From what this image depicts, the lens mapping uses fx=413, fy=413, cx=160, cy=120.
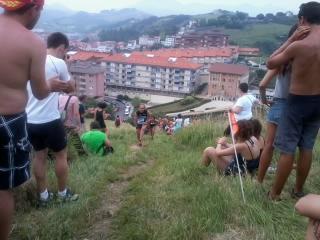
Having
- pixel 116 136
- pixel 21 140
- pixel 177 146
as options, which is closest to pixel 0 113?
pixel 21 140

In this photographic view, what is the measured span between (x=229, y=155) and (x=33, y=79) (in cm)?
246

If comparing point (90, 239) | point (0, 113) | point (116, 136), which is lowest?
point (116, 136)

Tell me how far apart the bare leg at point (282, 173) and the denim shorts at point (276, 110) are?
0.42 meters

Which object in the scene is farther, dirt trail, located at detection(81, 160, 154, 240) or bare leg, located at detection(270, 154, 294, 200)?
bare leg, located at detection(270, 154, 294, 200)

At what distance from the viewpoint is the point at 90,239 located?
288 centimetres

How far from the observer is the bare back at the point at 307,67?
2887mm

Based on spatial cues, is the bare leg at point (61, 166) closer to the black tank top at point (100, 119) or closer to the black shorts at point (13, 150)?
the black shorts at point (13, 150)

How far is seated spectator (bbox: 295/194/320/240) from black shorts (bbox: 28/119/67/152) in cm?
194

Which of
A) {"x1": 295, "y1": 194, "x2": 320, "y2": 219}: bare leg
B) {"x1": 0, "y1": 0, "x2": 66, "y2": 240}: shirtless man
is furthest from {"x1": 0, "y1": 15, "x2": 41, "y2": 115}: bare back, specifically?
{"x1": 295, "y1": 194, "x2": 320, "y2": 219}: bare leg

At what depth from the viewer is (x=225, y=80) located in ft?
188

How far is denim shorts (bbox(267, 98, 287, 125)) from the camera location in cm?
344

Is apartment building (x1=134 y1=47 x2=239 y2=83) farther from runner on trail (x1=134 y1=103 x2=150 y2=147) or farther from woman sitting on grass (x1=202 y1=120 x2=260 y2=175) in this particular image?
woman sitting on grass (x1=202 y1=120 x2=260 y2=175)

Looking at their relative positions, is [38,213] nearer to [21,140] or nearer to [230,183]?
[21,140]

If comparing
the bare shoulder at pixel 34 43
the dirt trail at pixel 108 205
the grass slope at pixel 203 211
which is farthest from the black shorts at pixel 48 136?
the bare shoulder at pixel 34 43
